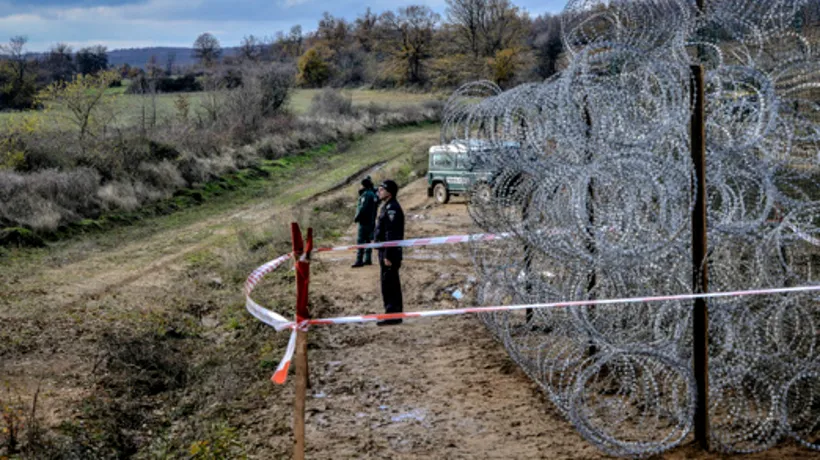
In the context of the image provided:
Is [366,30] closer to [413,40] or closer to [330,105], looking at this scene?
[413,40]

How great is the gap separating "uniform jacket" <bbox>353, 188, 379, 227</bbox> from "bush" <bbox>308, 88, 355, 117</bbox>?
101 feet

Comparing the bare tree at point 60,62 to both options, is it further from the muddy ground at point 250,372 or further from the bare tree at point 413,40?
the muddy ground at point 250,372

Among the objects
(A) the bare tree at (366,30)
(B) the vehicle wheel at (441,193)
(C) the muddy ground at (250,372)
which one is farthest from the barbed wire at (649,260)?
(A) the bare tree at (366,30)

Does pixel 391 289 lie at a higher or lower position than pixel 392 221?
lower

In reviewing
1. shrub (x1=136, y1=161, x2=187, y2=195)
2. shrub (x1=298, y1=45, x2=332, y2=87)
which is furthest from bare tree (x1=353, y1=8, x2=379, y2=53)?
shrub (x1=136, y1=161, x2=187, y2=195)

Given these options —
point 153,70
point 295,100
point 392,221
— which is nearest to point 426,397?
point 392,221

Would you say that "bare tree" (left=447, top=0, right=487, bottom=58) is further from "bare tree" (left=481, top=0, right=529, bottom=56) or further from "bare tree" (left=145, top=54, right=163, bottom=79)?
"bare tree" (left=145, top=54, right=163, bottom=79)

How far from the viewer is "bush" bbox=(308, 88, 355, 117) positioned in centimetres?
4378

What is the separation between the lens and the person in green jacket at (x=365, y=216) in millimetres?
13000

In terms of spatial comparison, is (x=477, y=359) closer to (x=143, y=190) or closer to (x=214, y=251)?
(x=214, y=251)

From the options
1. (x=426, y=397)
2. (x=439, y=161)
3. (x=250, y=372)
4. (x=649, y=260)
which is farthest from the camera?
(x=439, y=161)

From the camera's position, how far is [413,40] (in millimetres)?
68000

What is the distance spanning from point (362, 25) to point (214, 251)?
95003 mm

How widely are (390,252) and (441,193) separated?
1172cm
